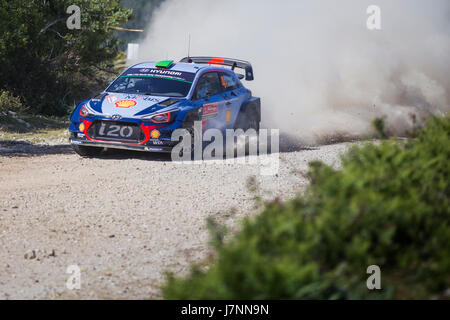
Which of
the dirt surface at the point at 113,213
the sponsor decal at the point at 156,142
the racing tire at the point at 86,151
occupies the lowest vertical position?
the dirt surface at the point at 113,213

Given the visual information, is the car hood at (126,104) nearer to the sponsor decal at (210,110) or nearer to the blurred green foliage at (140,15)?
the sponsor decal at (210,110)

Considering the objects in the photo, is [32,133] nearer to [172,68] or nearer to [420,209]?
[172,68]

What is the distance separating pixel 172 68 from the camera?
478 inches

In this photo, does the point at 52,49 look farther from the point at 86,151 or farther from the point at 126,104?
the point at 126,104

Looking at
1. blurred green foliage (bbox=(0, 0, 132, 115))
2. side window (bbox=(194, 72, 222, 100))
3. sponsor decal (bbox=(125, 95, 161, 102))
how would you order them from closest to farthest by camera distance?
sponsor decal (bbox=(125, 95, 161, 102)) < side window (bbox=(194, 72, 222, 100)) < blurred green foliage (bbox=(0, 0, 132, 115))

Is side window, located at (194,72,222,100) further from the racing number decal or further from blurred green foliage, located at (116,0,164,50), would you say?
blurred green foliage, located at (116,0,164,50)

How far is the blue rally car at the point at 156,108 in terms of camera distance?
1067cm

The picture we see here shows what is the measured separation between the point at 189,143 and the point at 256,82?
923cm

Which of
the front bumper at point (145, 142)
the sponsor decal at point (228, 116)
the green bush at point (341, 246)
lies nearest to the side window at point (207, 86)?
the sponsor decal at point (228, 116)

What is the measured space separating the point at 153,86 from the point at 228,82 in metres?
1.70

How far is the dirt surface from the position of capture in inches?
227

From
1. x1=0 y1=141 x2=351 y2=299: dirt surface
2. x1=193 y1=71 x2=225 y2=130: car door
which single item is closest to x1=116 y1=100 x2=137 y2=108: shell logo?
x1=0 y1=141 x2=351 y2=299: dirt surface

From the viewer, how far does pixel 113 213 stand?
7.73m

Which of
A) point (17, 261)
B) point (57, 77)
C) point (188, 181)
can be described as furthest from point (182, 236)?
point (57, 77)
